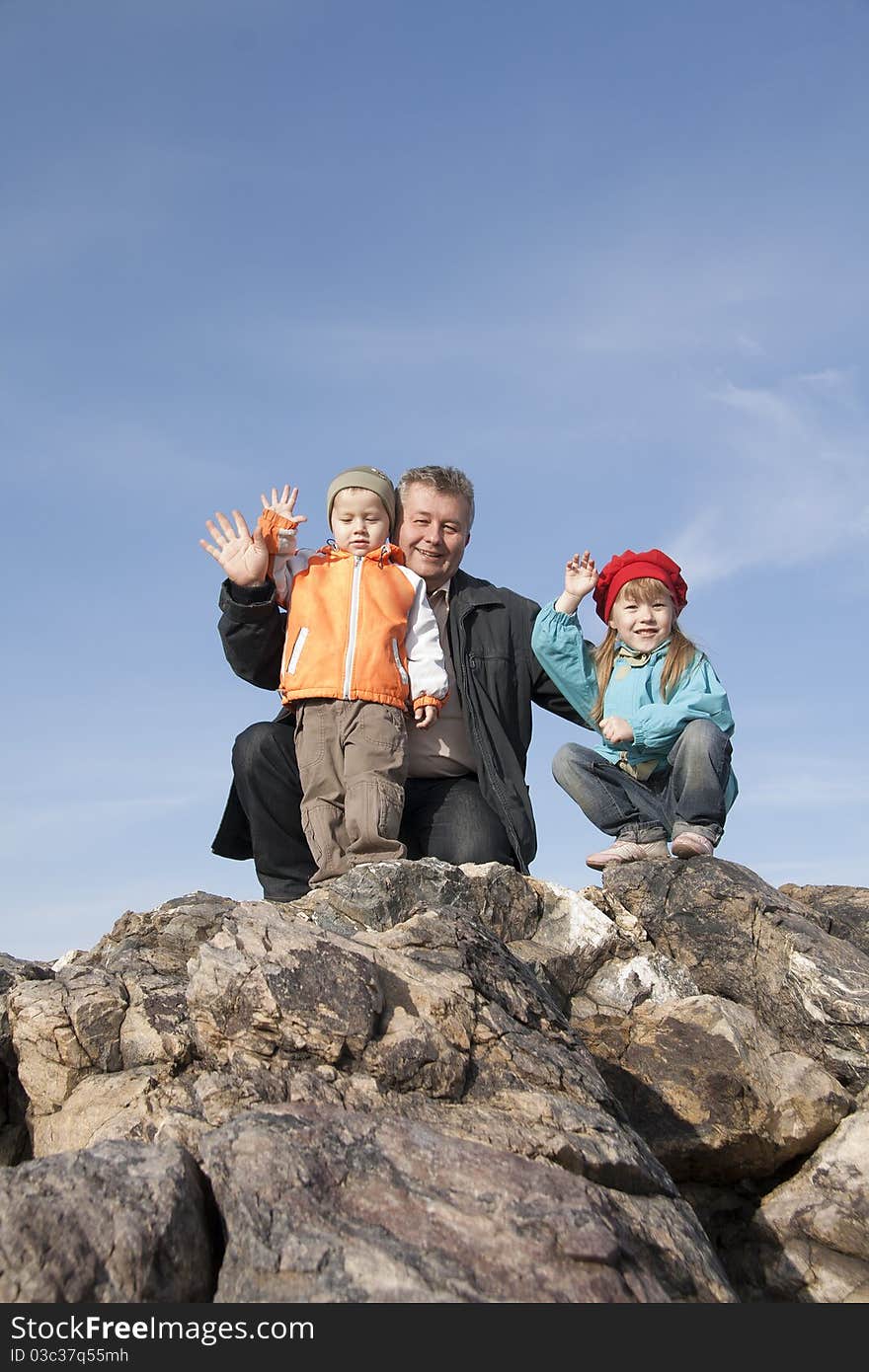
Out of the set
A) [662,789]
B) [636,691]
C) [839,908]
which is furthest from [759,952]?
[636,691]

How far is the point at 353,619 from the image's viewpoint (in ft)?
23.0

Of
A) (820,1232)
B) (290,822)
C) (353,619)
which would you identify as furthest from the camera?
(290,822)

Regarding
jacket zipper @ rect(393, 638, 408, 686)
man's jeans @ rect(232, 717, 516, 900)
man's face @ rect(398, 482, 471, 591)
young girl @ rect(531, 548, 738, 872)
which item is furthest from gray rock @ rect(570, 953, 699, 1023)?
man's face @ rect(398, 482, 471, 591)

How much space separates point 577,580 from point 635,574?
1.34 ft

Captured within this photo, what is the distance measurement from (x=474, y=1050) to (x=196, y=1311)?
1462mm

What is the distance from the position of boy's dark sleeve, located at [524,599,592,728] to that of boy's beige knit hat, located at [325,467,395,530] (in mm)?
1537

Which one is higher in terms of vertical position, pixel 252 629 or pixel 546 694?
pixel 252 629

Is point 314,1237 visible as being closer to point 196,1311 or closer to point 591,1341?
point 196,1311

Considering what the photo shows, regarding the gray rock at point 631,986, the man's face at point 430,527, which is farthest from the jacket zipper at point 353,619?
the gray rock at point 631,986

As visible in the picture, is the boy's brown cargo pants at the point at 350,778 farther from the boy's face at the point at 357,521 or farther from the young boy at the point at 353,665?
the boy's face at the point at 357,521

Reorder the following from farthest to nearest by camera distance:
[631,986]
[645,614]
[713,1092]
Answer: [645,614], [631,986], [713,1092]

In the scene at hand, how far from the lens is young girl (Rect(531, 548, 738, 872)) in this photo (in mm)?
7285

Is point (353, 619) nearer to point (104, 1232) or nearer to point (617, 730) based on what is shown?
point (617, 730)

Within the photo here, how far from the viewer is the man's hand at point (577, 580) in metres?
7.95
